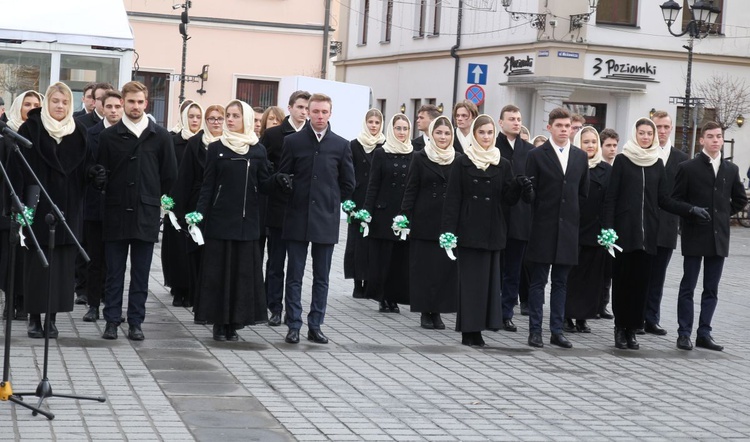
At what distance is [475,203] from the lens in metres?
11.3

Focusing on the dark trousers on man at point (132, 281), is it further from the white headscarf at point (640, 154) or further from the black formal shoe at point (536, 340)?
the white headscarf at point (640, 154)

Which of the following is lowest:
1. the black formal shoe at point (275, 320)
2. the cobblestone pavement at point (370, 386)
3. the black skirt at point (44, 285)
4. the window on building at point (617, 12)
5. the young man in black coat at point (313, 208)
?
the cobblestone pavement at point (370, 386)

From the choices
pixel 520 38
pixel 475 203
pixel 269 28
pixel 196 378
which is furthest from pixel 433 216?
pixel 269 28

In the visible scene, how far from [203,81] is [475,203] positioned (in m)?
29.9

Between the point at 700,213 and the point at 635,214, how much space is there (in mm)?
542

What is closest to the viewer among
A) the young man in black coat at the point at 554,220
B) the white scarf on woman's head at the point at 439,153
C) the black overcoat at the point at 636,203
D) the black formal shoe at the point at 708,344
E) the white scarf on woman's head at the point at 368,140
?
the young man in black coat at the point at 554,220

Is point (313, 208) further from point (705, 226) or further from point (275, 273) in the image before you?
point (705, 226)

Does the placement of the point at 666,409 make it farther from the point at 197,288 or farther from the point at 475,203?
the point at 197,288

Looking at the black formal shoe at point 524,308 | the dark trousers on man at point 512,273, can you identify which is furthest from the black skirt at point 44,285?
the black formal shoe at point 524,308

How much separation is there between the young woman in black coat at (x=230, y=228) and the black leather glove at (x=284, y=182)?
28cm

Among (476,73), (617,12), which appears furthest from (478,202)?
(617,12)

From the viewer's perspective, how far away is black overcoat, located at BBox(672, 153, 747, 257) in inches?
460

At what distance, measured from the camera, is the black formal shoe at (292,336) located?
35.5ft

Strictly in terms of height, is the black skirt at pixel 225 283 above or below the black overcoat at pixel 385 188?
below
